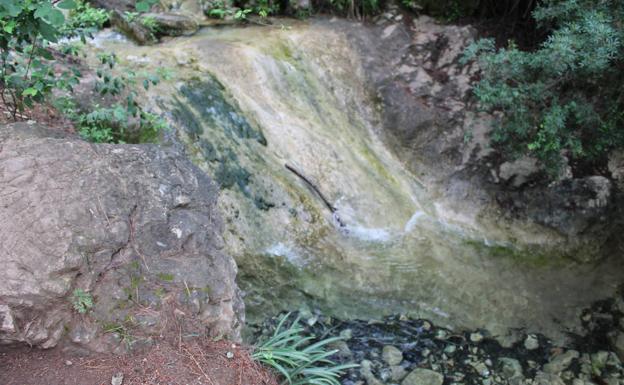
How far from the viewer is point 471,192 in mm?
6289

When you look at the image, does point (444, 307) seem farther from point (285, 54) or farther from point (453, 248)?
point (285, 54)

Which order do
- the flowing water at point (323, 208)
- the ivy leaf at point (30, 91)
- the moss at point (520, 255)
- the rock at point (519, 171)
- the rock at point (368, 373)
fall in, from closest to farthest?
1. the ivy leaf at point (30, 91)
2. the rock at point (368, 373)
3. the flowing water at point (323, 208)
4. the moss at point (520, 255)
5. the rock at point (519, 171)

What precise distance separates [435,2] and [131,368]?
6546mm

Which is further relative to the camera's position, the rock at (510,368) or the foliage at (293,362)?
the rock at (510,368)

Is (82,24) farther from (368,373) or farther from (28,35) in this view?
(368,373)

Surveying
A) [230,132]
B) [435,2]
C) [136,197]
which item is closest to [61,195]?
[136,197]

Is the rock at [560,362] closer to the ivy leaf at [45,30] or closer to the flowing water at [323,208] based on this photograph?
the flowing water at [323,208]

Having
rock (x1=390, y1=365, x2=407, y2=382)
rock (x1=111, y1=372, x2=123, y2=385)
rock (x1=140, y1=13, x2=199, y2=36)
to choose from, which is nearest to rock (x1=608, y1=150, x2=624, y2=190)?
rock (x1=390, y1=365, x2=407, y2=382)

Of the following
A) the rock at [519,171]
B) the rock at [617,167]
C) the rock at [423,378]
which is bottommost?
the rock at [423,378]

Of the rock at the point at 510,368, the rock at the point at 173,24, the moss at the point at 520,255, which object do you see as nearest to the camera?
the rock at the point at 510,368

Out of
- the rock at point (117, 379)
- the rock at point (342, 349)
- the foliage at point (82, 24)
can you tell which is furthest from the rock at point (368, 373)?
the foliage at point (82, 24)

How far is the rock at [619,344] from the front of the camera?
15.4ft

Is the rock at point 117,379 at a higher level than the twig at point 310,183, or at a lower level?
higher

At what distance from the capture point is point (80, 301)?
2.71 m
